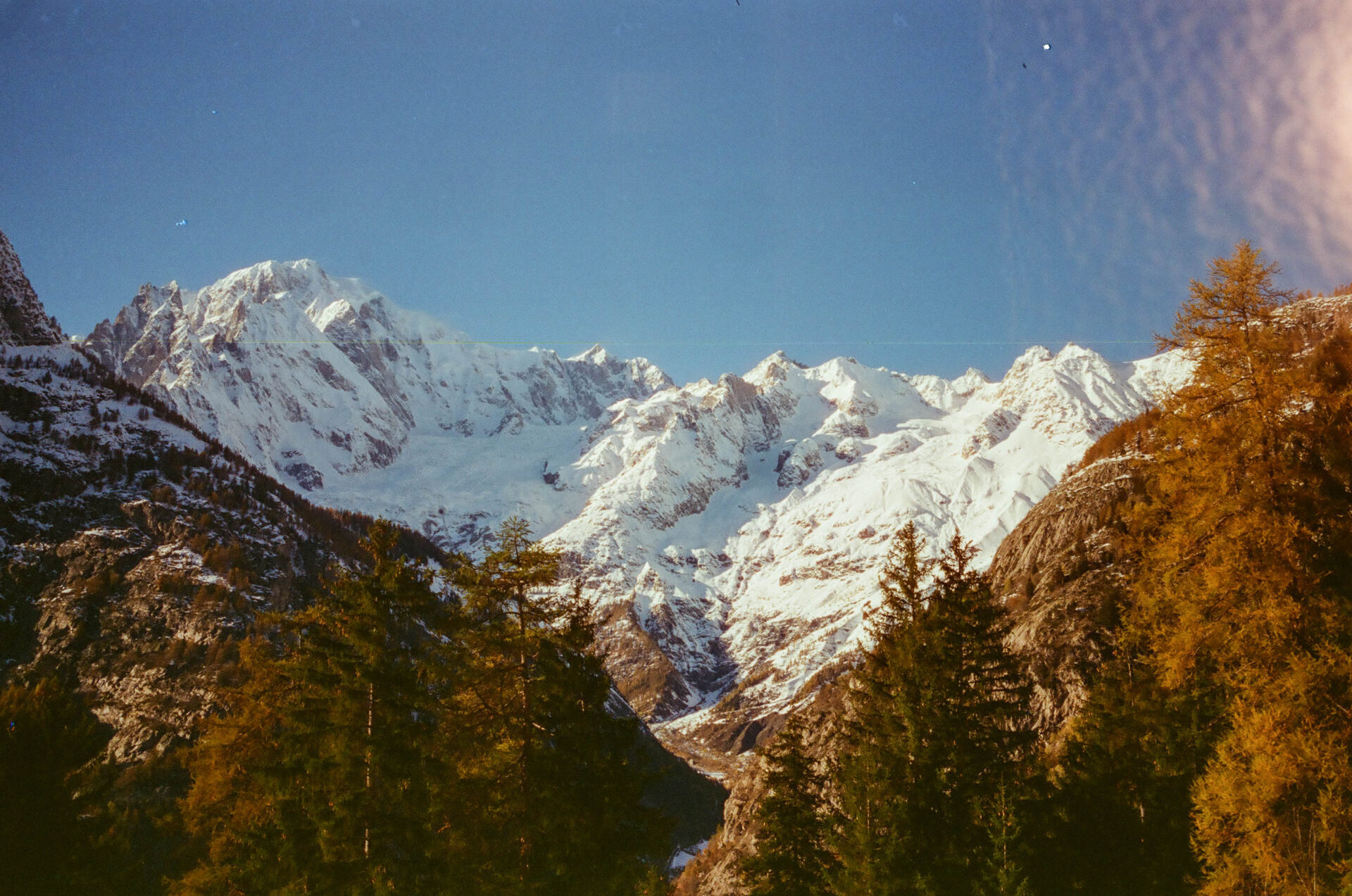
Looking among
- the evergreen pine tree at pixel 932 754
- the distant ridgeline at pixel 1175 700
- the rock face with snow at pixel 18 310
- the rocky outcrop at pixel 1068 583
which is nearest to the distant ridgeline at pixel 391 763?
the evergreen pine tree at pixel 932 754

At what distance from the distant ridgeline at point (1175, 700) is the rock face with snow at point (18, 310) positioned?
14955 centimetres

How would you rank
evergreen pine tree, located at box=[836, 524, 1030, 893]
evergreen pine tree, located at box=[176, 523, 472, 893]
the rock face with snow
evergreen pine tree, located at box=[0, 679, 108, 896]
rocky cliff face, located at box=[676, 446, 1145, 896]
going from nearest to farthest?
1. evergreen pine tree, located at box=[176, 523, 472, 893]
2. evergreen pine tree, located at box=[836, 524, 1030, 893]
3. evergreen pine tree, located at box=[0, 679, 108, 896]
4. rocky cliff face, located at box=[676, 446, 1145, 896]
5. the rock face with snow

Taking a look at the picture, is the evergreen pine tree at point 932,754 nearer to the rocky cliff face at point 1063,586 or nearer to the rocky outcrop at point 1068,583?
the rocky cliff face at point 1063,586

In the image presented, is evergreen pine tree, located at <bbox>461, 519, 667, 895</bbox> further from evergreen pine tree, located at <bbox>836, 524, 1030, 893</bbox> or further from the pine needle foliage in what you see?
evergreen pine tree, located at <bbox>836, 524, 1030, 893</bbox>

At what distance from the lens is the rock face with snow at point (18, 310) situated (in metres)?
137

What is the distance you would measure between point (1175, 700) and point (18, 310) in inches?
6606

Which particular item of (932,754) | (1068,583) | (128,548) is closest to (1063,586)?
(1068,583)

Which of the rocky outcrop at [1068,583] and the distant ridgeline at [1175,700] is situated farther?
the rocky outcrop at [1068,583]

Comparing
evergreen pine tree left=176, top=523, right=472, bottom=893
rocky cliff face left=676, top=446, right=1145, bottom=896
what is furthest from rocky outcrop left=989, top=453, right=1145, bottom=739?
evergreen pine tree left=176, top=523, right=472, bottom=893

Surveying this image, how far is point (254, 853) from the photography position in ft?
76.2

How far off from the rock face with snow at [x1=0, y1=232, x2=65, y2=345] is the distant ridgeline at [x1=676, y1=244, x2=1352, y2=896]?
149551 mm

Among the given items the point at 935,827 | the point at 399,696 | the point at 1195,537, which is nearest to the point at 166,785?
the point at 399,696

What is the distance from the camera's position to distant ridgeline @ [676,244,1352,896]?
44.6 ft

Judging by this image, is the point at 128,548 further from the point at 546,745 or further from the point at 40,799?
the point at 546,745
